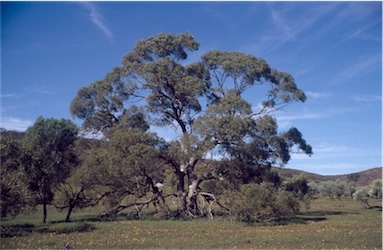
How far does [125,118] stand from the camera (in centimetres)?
4050

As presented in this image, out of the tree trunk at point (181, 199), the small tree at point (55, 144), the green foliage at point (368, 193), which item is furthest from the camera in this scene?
the green foliage at point (368, 193)

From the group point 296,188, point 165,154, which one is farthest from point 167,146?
point 296,188

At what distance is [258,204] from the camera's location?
27.6 m

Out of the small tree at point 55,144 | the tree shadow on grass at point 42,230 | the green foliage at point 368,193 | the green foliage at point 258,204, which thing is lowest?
the tree shadow on grass at point 42,230

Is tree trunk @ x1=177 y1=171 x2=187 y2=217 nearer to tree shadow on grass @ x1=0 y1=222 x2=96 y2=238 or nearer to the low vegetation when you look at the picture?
the low vegetation

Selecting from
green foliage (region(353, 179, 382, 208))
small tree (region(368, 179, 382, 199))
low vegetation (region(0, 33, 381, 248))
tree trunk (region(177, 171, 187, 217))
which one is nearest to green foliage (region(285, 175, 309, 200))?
low vegetation (region(0, 33, 381, 248))

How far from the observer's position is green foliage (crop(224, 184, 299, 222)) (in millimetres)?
27797

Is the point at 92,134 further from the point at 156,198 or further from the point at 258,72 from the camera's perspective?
the point at 258,72

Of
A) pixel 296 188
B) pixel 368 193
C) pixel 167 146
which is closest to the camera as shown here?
pixel 167 146

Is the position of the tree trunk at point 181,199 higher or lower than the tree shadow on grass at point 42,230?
higher

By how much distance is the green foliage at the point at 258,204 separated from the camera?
1094 inches

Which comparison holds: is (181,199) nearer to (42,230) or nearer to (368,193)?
(42,230)

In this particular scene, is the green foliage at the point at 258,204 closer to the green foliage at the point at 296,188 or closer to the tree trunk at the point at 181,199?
the green foliage at the point at 296,188

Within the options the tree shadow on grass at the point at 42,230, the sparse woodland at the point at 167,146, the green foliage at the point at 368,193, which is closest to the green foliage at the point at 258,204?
the sparse woodland at the point at 167,146
